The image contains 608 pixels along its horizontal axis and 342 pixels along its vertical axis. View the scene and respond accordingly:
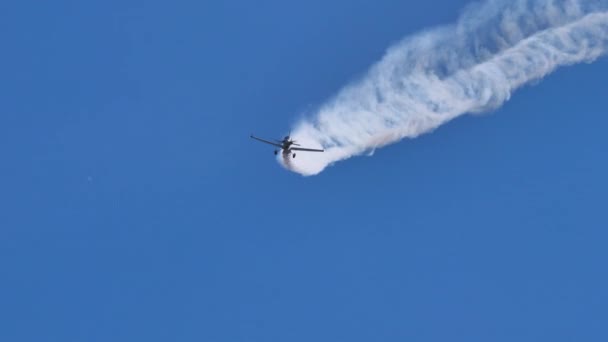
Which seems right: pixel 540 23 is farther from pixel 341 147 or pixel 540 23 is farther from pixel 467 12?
pixel 341 147

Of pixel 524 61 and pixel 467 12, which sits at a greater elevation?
pixel 467 12

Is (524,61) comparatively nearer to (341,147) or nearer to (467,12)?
(467,12)

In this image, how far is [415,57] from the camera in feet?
202

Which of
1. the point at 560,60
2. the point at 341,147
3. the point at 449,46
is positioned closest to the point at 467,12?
the point at 449,46

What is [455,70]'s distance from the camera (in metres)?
60.4

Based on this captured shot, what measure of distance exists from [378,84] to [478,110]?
6247mm

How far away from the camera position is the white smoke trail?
58000 mm

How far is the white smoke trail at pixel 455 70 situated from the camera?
190 feet

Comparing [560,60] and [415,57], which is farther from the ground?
[415,57]

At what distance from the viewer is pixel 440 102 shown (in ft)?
201

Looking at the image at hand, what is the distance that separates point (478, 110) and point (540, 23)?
622 cm

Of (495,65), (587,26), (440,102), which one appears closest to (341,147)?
(440,102)

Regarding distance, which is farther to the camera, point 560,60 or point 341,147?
point 341,147

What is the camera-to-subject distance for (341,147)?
2534 inches
